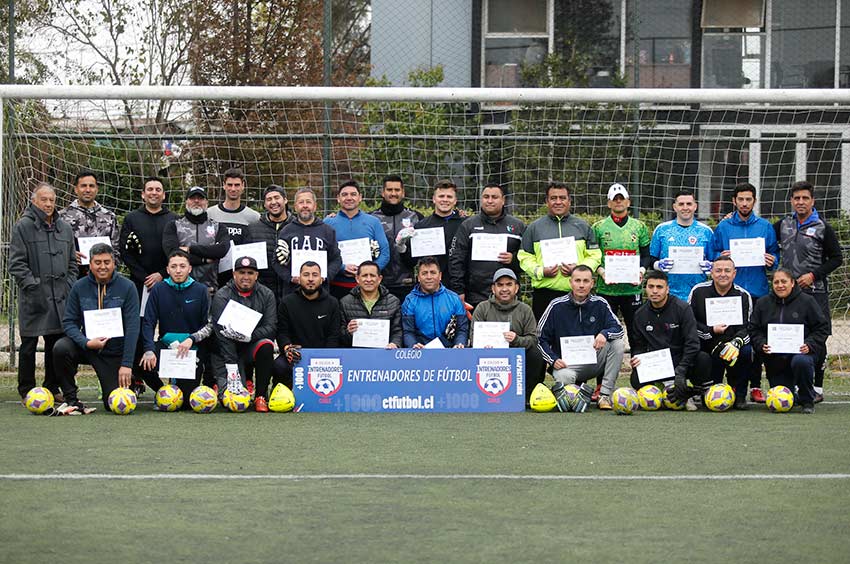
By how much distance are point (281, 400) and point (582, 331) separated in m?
2.47

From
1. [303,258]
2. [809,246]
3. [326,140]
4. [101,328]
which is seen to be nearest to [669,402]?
[809,246]

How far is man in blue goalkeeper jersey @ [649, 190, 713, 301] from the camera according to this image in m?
10.7

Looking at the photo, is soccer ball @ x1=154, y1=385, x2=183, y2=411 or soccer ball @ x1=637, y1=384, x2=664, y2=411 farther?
soccer ball @ x1=637, y1=384, x2=664, y2=411

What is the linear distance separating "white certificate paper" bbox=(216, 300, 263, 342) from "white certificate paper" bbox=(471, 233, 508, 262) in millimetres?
1997

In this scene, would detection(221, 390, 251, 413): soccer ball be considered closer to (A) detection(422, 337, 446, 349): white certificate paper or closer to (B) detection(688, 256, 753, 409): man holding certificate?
(A) detection(422, 337, 446, 349): white certificate paper

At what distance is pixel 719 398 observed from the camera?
981cm

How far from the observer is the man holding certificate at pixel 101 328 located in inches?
379

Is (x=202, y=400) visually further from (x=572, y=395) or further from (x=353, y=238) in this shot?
(x=572, y=395)

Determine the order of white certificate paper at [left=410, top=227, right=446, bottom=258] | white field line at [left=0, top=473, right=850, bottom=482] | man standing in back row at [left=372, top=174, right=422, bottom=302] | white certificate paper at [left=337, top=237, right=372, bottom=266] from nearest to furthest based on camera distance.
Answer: white field line at [left=0, top=473, right=850, bottom=482] < white certificate paper at [left=337, top=237, right=372, bottom=266] < white certificate paper at [left=410, top=227, right=446, bottom=258] < man standing in back row at [left=372, top=174, right=422, bottom=302]

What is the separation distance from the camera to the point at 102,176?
42.7 feet

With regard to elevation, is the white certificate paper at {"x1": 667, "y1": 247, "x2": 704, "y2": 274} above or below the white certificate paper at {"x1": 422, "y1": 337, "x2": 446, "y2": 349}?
above

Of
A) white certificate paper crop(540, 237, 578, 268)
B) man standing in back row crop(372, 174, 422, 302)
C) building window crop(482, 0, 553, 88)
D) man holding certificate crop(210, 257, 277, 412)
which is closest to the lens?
man holding certificate crop(210, 257, 277, 412)

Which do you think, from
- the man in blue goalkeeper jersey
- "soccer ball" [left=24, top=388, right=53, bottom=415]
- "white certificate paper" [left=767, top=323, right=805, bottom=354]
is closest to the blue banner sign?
the man in blue goalkeeper jersey

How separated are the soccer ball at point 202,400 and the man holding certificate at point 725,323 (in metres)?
3.94
